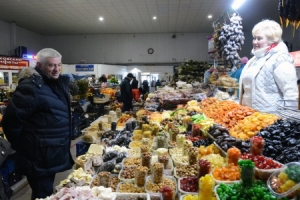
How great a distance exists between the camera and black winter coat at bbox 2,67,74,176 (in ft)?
8.20

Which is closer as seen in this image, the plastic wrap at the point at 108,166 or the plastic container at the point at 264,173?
the plastic container at the point at 264,173

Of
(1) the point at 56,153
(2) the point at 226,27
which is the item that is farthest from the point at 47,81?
(2) the point at 226,27

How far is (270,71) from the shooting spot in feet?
9.62

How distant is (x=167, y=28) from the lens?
1533cm

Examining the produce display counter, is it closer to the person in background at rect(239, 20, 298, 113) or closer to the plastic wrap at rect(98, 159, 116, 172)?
the plastic wrap at rect(98, 159, 116, 172)

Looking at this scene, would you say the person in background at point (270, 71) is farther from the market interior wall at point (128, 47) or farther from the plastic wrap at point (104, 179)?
the market interior wall at point (128, 47)

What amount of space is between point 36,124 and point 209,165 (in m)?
1.70

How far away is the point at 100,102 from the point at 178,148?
27.0ft

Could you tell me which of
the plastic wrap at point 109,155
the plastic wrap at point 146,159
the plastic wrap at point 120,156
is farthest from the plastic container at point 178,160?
the plastic wrap at point 109,155

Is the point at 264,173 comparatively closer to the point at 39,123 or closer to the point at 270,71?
the point at 270,71

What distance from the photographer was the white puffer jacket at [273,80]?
9.23 ft

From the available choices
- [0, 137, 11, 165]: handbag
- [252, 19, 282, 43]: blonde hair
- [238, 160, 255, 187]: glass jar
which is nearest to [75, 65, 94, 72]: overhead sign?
[252, 19, 282, 43]: blonde hair

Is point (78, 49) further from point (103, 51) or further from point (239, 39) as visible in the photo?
point (239, 39)

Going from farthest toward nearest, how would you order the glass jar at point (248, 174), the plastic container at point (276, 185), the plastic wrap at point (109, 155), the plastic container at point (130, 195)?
the plastic wrap at point (109, 155) < the plastic container at point (130, 195) < the glass jar at point (248, 174) < the plastic container at point (276, 185)
